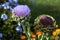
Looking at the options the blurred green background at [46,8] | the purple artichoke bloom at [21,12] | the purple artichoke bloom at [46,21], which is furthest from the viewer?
the blurred green background at [46,8]

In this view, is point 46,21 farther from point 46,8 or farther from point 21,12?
point 46,8

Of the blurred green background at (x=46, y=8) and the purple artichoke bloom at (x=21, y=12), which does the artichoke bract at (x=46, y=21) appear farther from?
the blurred green background at (x=46, y=8)

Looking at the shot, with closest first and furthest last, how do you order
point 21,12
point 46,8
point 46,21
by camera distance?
point 46,21, point 21,12, point 46,8

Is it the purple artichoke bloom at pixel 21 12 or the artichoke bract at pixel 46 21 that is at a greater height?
the purple artichoke bloom at pixel 21 12

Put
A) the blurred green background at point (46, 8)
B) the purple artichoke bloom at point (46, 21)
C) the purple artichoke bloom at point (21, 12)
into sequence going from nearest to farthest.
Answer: the purple artichoke bloom at point (46, 21)
the purple artichoke bloom at point (21, 12)
the blurred green background at point (46, 8)

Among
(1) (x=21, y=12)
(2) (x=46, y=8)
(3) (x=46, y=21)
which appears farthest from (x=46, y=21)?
(2) (x=46, y=8)

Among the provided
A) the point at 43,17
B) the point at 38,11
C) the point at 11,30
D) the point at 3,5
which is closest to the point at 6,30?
the point at 11,30

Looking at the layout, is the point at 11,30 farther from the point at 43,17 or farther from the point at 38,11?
the point at 43,17

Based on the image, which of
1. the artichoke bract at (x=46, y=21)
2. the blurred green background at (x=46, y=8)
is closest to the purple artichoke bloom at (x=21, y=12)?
the artichoke bract at (x=46, y=21)

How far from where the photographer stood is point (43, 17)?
2.43 meters

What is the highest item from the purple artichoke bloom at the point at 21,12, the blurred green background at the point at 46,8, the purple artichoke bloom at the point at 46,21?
the purple artichoke bloom at the point at 21,12

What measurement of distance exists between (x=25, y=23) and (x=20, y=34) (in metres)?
2.13

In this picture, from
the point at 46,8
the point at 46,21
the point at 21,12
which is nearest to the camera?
the point at 46,21

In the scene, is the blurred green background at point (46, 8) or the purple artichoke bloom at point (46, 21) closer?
the purple artichoke bloom at point (46, 21)
